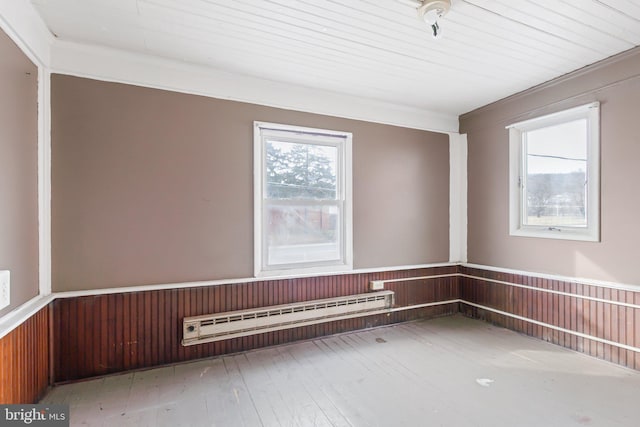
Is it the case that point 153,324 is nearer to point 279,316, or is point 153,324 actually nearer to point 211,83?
point 279,316

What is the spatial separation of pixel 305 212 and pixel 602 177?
103 inches

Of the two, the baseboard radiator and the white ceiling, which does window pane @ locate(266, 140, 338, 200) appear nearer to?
the white ceiling

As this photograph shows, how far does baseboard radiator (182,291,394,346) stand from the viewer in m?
2.63

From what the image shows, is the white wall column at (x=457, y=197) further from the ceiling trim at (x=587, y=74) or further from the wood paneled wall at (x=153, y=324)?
the wood paneled wall at (x=153, y=324)

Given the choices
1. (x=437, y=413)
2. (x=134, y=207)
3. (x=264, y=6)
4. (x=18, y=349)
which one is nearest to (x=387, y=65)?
(x=264, y=6)

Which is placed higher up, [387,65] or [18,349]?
[387,65]

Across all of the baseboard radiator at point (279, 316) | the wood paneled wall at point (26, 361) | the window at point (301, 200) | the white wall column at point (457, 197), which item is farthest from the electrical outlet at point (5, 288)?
the white wall column at point (457, 197)

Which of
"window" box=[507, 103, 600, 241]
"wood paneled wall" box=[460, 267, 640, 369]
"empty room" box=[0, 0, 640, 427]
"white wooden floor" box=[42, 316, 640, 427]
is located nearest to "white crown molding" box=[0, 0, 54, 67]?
"empty room" box=[0, 0, 640, 427]

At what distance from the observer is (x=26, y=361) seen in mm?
1910

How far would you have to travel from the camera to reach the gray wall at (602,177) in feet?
8.19

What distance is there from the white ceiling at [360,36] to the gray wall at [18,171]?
45 cm

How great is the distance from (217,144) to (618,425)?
3371 mm

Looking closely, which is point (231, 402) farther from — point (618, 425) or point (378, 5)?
→ point (378, 5)

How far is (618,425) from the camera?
184cm
